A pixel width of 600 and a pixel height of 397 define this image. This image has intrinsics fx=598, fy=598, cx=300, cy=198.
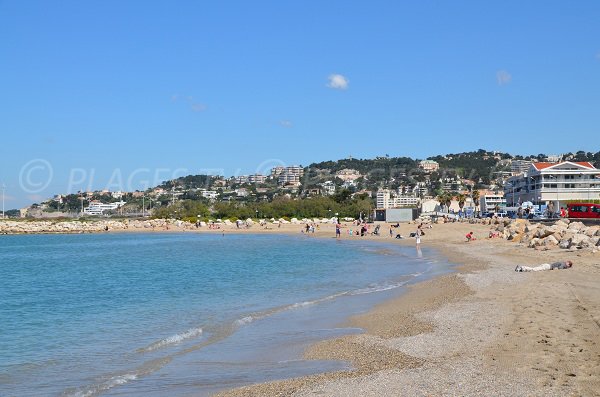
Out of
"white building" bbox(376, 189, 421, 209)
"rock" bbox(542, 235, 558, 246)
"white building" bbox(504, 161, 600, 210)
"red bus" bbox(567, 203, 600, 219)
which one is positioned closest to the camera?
"rock" bbox(542, 235, 558, 246)

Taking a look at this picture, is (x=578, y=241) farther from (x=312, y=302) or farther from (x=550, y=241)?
(x=312, y=302)

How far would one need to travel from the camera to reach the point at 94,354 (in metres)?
10.7

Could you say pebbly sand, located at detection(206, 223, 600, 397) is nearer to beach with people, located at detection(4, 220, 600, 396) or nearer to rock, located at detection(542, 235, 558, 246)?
beach with people, located at detection(4, 220, 600, 396)

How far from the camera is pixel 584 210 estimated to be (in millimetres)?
54594

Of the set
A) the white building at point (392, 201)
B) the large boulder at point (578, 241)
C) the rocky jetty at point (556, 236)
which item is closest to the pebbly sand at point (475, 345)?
the large boulder at point (578, 241)

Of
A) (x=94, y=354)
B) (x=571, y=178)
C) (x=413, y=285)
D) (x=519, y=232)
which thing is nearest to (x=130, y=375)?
(x=94, y=354)

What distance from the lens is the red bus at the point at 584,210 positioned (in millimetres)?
52600

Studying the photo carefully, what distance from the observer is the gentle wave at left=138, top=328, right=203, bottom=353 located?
11.0 m

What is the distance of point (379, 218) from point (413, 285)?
2723 inches

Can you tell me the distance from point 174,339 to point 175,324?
2.05 m

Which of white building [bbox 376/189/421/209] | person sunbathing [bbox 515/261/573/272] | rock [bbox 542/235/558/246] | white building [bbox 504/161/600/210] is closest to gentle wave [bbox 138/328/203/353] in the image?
person sunbathing [bbox 515/261/573/272]

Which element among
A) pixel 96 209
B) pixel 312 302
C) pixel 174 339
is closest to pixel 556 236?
pixel 312 302

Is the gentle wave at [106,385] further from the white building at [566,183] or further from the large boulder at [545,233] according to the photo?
the white building at [566,183]

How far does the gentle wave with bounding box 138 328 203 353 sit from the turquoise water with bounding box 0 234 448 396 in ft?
0.07
